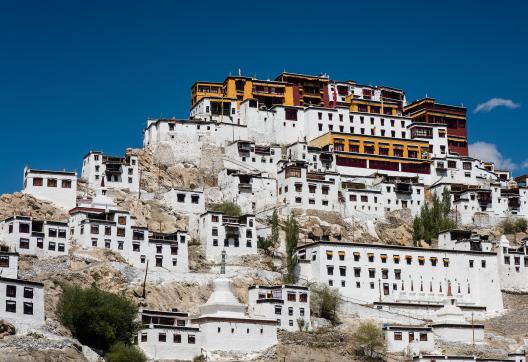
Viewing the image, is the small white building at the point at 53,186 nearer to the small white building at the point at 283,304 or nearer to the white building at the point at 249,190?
the white building at the point at 249,190

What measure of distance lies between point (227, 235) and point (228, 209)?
24.2 ft

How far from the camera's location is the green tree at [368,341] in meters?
80.5

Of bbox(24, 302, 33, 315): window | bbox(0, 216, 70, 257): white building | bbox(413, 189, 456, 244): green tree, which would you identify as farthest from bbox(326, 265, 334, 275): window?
bbox(24, 302, 33, 315): window

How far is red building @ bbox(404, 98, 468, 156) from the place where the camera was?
12769cm

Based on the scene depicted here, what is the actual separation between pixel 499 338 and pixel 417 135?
133 feet

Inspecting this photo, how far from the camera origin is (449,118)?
423ft

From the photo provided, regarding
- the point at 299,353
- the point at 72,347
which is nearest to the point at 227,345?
the point at 299,353

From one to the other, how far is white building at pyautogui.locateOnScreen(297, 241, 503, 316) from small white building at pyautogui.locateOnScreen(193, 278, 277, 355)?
13.7 meters

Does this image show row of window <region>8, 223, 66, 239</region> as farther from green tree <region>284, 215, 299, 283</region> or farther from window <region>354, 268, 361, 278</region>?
window <region>354, 268, 361, 278</region>

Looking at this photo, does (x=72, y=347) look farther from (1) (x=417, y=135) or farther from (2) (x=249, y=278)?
(1) (x=417, y=135)

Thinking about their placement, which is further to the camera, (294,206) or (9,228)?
(294,206)

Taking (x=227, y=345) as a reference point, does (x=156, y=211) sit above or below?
above

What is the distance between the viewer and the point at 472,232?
105 m

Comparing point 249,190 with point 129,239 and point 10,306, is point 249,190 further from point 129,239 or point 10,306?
point 10,306
